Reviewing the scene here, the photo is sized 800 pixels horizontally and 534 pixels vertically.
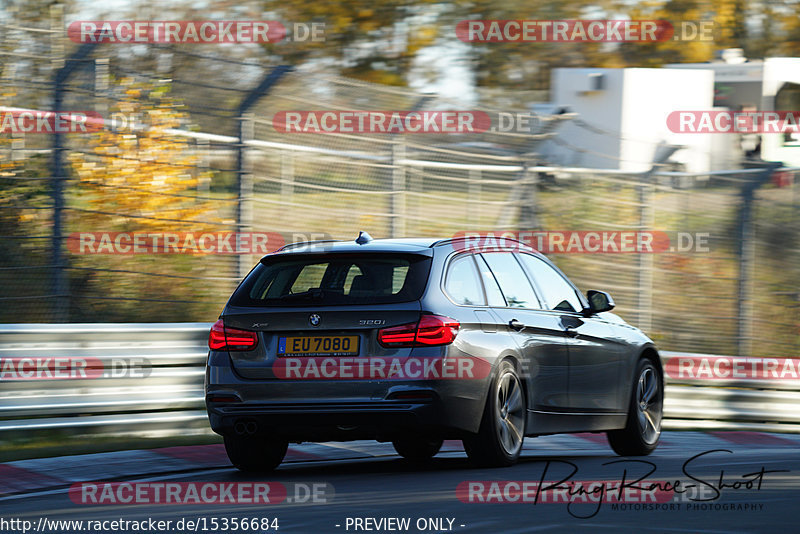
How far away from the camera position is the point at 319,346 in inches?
326

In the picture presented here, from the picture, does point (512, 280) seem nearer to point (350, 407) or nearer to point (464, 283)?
point (464, 283)

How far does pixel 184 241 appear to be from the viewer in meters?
13.1

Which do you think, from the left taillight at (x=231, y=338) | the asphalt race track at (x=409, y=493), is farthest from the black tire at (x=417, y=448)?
the left taillight at (x=231, y=338)

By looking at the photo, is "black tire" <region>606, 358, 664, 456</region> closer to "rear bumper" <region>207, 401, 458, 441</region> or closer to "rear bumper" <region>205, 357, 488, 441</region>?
"rear bumper" <region>205, 357, 488, 441</region>

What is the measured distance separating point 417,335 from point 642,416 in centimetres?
316

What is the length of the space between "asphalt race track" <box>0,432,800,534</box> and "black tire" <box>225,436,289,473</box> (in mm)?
109

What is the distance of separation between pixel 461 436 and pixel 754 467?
2.09 m

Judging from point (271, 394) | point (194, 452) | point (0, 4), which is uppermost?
point (0, 4)

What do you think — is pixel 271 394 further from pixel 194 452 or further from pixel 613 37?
pixel 613 37

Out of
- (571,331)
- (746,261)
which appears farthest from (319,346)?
(746,261)

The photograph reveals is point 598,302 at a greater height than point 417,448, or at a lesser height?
greater

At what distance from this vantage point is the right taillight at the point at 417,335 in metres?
8.16

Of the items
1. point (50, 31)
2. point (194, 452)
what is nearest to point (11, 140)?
point (50, 31)

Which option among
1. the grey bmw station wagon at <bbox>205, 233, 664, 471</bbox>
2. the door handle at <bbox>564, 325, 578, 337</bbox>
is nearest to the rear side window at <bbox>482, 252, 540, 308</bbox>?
the grey bmw station wagon at <bbox>205, 233, 664, 471</bbox>
